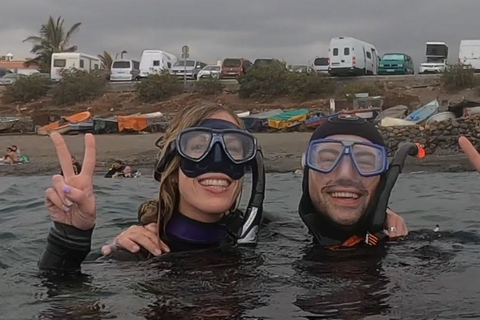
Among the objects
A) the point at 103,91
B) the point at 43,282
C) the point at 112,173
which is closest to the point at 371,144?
the point at 43,282

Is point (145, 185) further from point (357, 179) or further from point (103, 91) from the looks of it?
point (103, 91)

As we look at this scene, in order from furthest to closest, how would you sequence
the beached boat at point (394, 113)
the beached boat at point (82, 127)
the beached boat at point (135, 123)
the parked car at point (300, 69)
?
1. the parked car at point (300, 69)
2. the beached boat at point (82, 127)
3. the beached boat at point (135, 123)
4. the beached boat at point (394, 113)

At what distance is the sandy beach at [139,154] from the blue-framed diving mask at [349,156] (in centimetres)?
1217

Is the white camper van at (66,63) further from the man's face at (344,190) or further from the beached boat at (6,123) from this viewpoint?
the man's face at (344,190)

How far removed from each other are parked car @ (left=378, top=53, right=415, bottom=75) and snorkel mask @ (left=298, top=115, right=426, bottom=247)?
3119cm

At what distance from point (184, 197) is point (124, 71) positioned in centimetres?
3538

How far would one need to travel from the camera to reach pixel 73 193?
116 inches

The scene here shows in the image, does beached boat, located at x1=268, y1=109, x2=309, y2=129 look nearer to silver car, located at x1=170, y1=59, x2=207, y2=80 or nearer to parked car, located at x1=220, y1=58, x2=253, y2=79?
parked car, located at x1=220, y1=58, x2=253, y2=79

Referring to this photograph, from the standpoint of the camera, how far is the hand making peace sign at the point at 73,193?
9.77ft

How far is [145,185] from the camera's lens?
1130 cm

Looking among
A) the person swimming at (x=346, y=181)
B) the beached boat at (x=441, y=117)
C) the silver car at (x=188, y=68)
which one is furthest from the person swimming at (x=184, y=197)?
the silver car at (x=188, y=68)

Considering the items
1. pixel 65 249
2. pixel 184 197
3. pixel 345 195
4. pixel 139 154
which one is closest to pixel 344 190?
pixel 345 195

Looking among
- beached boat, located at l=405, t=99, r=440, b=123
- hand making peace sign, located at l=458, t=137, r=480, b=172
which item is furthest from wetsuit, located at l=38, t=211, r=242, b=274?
beached boat, located at l=405, t=99, r=440, b=123

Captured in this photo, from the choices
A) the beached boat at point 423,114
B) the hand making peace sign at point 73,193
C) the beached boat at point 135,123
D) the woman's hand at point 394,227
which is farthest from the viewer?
the beached boat at point 135,123
